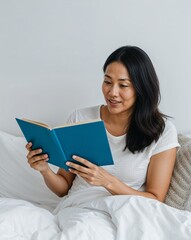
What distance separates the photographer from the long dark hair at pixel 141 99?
1282 mm

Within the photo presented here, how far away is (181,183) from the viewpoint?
4.24ft

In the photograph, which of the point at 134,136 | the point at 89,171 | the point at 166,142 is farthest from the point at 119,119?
the point at 89,171

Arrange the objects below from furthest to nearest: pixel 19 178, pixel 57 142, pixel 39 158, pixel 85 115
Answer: pixel 19 178 → pixel 85 115 → pixel 39 158 → pixel 57 142

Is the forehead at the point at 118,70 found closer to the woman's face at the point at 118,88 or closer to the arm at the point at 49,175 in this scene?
the woman's face at the point at 118,88

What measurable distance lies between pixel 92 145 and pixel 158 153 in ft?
1.09

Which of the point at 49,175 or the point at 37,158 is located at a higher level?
the point at 37,158

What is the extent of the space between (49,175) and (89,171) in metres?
0.26

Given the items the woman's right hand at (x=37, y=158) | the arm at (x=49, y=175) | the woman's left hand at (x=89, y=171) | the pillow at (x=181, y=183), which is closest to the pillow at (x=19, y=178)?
the arm at (x=49, y=175)

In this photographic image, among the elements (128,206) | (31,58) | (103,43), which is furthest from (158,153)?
(31,58)

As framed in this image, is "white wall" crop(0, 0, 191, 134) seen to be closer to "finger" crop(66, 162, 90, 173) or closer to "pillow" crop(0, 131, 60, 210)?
"pillow" crop(0, 131, 60, 210)

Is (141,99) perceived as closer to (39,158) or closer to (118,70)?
(118,70)

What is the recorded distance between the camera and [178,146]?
134cm

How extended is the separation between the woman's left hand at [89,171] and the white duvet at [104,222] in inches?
2.7

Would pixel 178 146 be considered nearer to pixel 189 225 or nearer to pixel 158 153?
pixel 158 153
